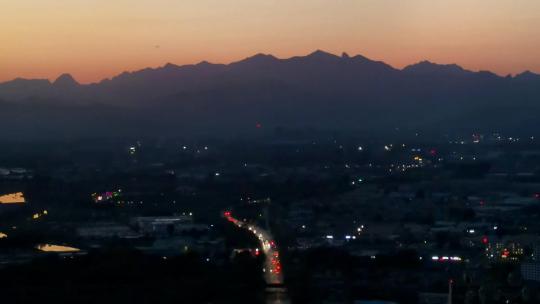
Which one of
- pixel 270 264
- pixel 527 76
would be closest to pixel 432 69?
pixel 527 76

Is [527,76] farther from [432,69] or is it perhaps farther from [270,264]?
[270,264]

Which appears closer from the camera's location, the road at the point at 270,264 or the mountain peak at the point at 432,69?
the road at the point at 270,264

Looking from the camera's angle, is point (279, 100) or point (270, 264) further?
point (279, 100)

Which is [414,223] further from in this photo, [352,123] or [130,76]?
[130,76]

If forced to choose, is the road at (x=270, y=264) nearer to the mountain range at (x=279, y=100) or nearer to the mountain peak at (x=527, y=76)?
the mountain range at (x=279, y=100)

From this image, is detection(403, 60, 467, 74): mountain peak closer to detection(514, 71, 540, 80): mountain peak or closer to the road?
detection(514, 71, 540, 80): mountain peak

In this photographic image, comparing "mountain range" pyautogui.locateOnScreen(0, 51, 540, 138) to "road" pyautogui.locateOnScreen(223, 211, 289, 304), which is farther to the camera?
"mountain range" pyautogui.locateOnScreen(0, 51, 540, 138)

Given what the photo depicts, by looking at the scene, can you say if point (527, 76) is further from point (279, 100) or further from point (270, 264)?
point (270, 264)

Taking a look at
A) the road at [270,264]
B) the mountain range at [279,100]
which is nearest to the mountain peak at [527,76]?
the mountain range at [279,100]

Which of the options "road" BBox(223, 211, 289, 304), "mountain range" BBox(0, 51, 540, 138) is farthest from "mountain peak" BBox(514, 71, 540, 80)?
"road" BBox(223, 211, 289, 304)

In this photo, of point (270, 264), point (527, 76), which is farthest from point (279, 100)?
point (270, 264)
